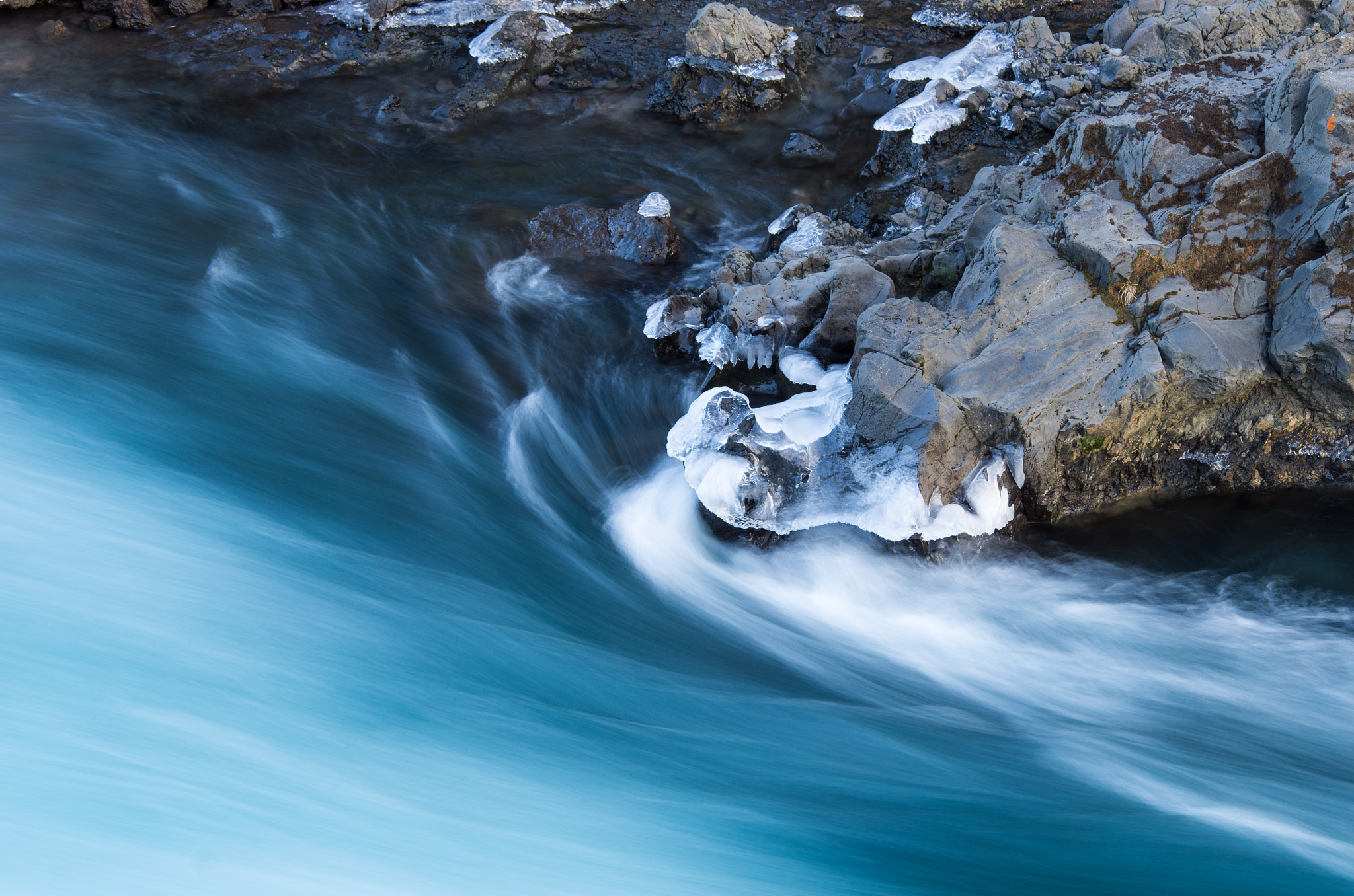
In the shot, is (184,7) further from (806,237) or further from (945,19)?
(945,19)

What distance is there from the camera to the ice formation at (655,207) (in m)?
8.98

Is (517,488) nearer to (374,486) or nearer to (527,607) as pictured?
(374,486)

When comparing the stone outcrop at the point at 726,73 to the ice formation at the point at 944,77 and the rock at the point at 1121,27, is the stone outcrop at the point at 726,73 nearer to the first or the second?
the ice formation at the point at 944,77

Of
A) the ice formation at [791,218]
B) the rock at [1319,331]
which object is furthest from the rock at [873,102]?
the rock at [1319,331]

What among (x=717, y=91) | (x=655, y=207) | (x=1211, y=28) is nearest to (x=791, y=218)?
(x=655, y=207)

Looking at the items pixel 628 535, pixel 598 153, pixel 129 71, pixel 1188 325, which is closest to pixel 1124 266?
pixel 1188 325

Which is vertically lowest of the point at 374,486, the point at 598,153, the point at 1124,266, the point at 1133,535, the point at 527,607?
the point at 1133,535

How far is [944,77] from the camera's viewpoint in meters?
10.8

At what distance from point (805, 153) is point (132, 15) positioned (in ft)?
35.3

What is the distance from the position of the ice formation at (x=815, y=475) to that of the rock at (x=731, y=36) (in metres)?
7.46

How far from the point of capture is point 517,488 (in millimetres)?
6383

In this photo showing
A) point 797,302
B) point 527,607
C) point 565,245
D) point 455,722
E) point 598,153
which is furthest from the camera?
point 598,153

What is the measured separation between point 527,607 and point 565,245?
5023mm

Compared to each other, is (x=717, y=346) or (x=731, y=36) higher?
(x=731, y=36)
